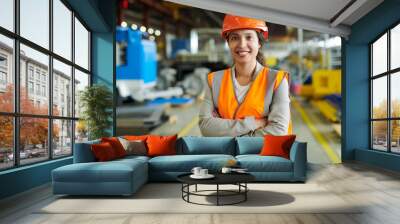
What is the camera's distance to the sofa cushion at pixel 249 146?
280 inches

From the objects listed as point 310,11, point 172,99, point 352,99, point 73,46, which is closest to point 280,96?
point 310,11

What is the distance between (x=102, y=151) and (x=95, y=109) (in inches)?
105

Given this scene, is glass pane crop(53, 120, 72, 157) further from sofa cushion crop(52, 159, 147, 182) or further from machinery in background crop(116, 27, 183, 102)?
machinery in background crop(116, 27, 183, 102)

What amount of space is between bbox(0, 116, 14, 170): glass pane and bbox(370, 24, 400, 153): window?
6425 millimetres

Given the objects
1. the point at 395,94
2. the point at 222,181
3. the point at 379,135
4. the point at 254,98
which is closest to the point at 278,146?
the point at 254,98

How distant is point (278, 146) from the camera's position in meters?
6.69

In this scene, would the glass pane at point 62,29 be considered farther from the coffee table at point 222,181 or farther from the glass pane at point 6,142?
the coffee table at point 222,181

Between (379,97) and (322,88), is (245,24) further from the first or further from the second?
(322,88)

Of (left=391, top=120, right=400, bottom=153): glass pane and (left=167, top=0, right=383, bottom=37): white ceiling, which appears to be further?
(left=391, top=120, right=400, bottom=153): glass pane

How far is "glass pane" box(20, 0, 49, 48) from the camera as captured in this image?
6211mm

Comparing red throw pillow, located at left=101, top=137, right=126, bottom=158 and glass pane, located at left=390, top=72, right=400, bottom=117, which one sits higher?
glass pane, located at left=390, top=72, right=400, bottom=117

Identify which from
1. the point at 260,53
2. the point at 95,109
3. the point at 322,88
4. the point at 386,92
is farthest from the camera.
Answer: the point at 322,88

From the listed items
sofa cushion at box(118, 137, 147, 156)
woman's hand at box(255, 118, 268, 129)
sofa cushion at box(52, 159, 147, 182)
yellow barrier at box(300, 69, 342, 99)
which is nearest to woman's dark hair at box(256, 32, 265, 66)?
woman's hand at box(255, 118, 268, 129)

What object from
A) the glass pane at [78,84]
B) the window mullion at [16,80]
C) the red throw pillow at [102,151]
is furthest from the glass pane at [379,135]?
the window mullion at [16,80]
